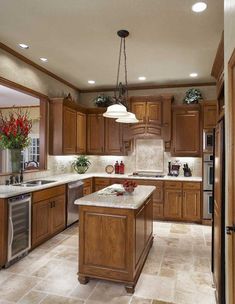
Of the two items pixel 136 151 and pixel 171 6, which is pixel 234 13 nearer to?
pixel 171 6

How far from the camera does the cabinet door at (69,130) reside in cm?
512

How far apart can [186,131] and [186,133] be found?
5 centimetres

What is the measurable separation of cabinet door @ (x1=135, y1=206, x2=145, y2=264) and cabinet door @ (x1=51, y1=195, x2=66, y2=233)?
67.8 inches

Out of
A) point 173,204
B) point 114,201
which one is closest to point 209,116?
point 173,204

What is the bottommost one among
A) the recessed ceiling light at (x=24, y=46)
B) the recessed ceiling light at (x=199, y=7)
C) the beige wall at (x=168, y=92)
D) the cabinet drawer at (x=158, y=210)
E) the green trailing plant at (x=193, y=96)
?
the cabinet drawer at (x=158, y=210)

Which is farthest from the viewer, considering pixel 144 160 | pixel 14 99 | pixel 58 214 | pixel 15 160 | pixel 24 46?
pixel 14 99

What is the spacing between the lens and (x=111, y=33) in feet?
10.9

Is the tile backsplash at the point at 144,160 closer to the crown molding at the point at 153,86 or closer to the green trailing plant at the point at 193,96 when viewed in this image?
the green trailing plant at the point at 193,96

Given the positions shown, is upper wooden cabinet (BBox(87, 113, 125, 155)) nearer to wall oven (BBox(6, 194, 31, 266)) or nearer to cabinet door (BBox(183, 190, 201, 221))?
cabinet door (BBox(183, 190, 201, 221))

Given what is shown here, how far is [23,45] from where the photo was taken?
372cm

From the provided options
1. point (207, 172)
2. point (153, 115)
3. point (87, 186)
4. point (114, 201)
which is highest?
point (153, 115)

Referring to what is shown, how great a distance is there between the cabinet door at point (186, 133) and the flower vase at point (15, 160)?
3.31 meters

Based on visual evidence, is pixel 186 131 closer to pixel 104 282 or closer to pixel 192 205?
pixel 192 205

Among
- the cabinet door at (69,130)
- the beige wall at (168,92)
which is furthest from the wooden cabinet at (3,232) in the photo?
the beige wall at (168,92)
